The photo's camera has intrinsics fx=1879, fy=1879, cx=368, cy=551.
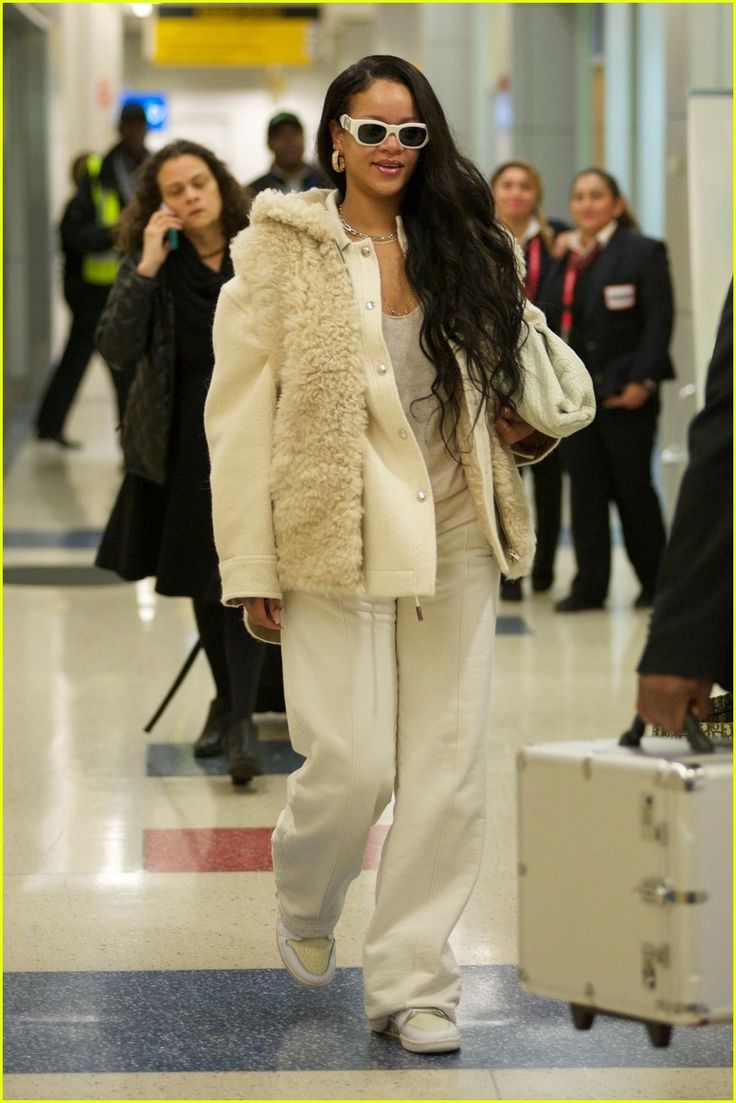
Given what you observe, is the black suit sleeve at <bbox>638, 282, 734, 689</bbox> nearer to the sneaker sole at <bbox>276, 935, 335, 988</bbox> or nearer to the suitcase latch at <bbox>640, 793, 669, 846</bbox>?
the suitcase latch at <bbox>640, 793, 669, 846</bbox>

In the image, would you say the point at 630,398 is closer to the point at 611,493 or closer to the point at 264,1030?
the point at 611,493

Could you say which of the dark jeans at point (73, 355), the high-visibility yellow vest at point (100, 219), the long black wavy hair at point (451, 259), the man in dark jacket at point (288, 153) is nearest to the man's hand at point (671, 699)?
the long black wavy hair at point (451, 259)

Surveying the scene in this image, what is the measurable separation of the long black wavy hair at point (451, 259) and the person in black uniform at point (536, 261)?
16.5 feet

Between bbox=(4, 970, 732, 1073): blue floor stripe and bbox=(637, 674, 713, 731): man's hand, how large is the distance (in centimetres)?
110

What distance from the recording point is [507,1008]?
3838 millimetres

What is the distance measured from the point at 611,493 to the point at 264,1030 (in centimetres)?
543

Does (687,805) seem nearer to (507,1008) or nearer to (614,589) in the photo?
(507,1008)

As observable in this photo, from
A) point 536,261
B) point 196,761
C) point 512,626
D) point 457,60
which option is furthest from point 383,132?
point 457,60

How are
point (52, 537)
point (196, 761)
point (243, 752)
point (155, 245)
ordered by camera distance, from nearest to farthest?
point (155, 245)
point (243, 752)
point (196, 761)
point (52, 537)

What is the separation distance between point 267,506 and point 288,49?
108ft

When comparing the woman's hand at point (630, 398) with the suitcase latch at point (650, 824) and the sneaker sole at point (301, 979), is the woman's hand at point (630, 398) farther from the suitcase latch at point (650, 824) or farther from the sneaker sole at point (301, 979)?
the suitcase latch at point (650, 824)

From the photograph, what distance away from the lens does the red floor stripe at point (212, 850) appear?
4.88 m

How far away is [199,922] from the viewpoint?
4.43 metres

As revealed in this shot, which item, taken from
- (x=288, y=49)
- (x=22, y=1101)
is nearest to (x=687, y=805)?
(x=22, y=1101)
